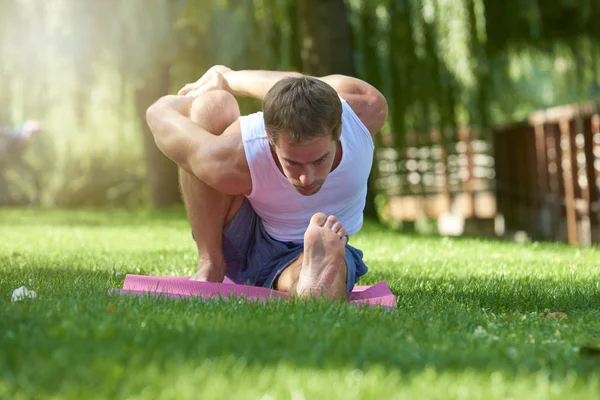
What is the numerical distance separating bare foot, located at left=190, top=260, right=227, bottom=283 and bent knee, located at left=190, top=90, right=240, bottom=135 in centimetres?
60

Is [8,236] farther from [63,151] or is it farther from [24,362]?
[63,151]

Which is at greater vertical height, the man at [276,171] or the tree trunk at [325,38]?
the tree trunk at [325,38]

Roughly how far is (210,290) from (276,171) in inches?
22.6

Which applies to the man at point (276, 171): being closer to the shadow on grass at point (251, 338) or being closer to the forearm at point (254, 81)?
the forearm at point (254, 81)

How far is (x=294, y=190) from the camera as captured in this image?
12.6ft

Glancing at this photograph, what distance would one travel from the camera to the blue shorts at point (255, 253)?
4.04 meters

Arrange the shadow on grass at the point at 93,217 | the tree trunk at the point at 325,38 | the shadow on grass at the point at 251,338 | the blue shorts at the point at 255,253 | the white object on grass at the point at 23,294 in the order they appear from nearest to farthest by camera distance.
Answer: the shadow on grass at the point at 251,338, the white object on grass at the point at 23,294, the blue shorts at the point at 255,253, the shadow on grass at the point at 93,217, the tree trunk at the point at 325,38

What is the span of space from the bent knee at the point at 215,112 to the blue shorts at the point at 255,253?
36 centimetres

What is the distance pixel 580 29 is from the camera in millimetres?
12664

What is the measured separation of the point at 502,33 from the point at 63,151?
7.62 metres

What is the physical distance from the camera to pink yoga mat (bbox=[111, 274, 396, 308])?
12.0 ft

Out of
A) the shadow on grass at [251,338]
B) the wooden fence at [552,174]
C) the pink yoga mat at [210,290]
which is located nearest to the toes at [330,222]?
the pink yoga mat at [210,290]

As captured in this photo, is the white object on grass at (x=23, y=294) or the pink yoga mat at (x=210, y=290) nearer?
the white object on grass at (x=23, y=294)

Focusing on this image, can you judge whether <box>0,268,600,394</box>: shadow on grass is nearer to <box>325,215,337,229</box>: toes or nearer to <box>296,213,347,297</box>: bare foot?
<box>296,213,347,297</box>: bare foot
